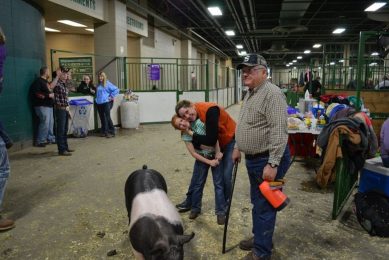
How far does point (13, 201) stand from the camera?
460 centimetres

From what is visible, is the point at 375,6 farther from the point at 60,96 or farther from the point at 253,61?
the point at 253,61

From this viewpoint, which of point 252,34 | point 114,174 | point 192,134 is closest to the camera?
point 192,134

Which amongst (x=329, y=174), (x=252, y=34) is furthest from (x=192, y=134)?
(x=252, y=34)

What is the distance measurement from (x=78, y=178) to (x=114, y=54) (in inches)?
249

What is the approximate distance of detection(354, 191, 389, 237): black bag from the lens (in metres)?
3.48

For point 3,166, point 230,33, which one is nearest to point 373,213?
point 3,166

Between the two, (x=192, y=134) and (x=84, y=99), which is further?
(x=84, y=99)

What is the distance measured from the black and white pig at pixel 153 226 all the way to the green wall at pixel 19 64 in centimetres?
540

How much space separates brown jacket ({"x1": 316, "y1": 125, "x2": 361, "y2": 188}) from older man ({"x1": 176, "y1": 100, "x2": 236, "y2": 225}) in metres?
1.18

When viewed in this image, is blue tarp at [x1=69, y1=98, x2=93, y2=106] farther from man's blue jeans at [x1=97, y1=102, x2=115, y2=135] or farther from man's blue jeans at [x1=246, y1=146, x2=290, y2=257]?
man's blue jeans at [x1=246, y1=146, x2=290, y2=257]

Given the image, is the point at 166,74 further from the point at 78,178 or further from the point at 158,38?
the point at 78,178

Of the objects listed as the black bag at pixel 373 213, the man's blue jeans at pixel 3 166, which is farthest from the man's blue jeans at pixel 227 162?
the man's blue jeans at pixel 3 166

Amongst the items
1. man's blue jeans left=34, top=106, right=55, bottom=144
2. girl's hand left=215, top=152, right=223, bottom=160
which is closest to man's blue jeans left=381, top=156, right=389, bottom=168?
girl's hand left=215, top=152, right=223, bottom=160

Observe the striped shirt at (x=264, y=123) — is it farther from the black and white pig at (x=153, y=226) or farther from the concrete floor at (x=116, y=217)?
the concrete floor at (x=116, y=217)
